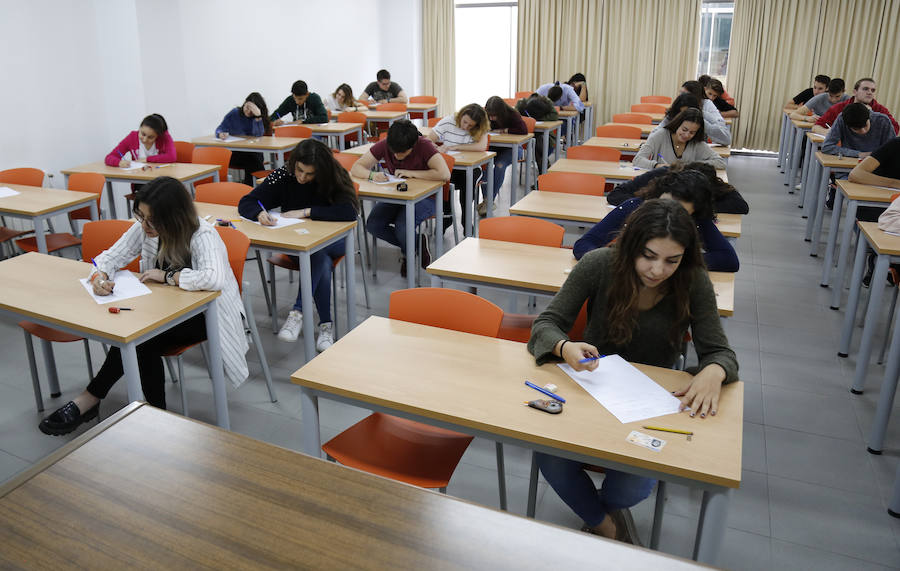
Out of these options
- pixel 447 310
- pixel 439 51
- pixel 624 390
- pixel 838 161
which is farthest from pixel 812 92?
pixel 624 390

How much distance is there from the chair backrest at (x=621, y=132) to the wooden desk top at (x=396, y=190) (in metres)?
2.94

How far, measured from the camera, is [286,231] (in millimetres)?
3520

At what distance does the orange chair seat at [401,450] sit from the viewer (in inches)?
78.2

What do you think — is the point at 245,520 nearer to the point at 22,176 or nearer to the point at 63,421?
the point at 63,421

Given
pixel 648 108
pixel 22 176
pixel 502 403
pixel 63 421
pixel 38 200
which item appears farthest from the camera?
pixel 648 108

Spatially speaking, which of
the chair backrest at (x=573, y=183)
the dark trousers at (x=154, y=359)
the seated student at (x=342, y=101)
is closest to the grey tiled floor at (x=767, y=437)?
the dark trousers at (x=154, y=359)

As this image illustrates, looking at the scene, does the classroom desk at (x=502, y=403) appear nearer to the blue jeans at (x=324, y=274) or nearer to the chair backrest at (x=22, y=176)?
the blue jeans at (x=324, y=274)

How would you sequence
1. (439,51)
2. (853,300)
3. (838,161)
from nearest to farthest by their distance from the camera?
(853,300) → (838,161) → (439,51)

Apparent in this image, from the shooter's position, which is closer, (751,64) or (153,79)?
(153,79)

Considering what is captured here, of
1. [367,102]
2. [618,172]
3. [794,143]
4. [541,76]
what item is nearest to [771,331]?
[618,172]

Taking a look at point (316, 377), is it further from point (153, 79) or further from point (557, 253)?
point (153, 79)

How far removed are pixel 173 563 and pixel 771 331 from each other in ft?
13.1

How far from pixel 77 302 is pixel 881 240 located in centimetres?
383

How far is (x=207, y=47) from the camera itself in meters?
7.36
